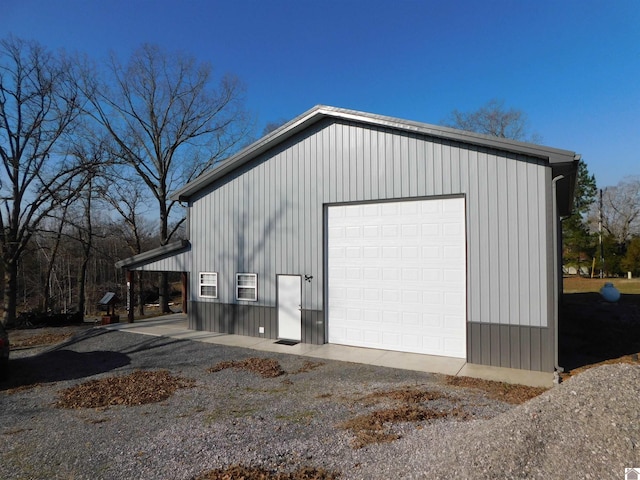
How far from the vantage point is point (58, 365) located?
8.46 meters

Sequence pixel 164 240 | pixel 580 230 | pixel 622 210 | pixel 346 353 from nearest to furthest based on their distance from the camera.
Result: pixel 346 353 → pixel 164 240 → pixel 580 230 → pixel 622 210

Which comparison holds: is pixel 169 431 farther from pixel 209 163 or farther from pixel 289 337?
pixel 209 163

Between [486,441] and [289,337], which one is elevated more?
[486,441]

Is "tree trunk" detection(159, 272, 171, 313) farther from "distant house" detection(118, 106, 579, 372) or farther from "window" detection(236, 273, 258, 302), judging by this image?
"window" detection(236, 273, 258, 302)

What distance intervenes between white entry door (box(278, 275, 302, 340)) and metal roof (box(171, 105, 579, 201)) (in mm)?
3883

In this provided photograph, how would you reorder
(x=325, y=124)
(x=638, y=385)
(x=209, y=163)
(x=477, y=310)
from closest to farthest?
(x=638, y=385), (x=477, y=310), (x=325, y=124), (x=209, y=163)

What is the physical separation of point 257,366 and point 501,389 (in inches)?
189

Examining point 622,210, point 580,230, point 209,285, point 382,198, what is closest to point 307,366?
point 382,198

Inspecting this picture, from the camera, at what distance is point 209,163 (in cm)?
2289

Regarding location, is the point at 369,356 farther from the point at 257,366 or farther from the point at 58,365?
→ the point at 58,365

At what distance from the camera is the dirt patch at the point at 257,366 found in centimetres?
766

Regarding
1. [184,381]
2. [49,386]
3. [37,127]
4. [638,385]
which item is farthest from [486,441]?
[37,127]

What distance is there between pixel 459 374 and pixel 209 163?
19.6 m

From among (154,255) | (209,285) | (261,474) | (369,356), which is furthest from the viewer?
(154,255)
